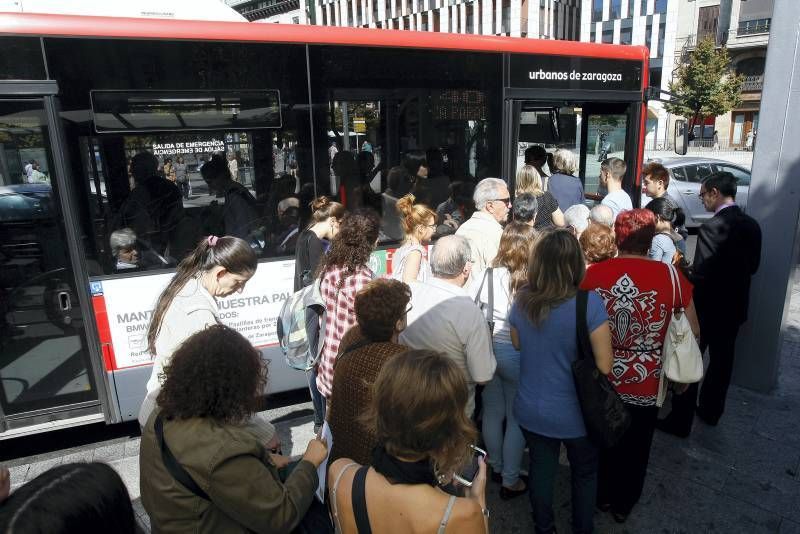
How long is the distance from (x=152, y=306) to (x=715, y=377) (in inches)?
169

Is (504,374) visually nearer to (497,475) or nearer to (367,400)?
(497,475)

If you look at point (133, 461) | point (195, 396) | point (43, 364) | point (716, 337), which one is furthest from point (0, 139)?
point (716, 337)

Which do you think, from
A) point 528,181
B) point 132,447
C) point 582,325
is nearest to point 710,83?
point 528,181

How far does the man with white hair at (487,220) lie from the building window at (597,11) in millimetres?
64426

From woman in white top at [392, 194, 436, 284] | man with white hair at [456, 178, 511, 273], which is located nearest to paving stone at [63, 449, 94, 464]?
woman in white top at [392, 194, 436, 284]

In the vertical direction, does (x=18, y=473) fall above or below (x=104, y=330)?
below

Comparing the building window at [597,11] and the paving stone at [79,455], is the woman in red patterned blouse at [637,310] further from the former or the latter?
the building window at [597,11]

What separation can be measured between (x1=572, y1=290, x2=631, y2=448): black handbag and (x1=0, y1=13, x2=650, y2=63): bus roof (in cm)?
287

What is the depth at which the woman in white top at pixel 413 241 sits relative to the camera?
4.00m

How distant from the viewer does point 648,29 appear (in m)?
56.1

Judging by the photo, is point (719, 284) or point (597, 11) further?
point (597, 11)

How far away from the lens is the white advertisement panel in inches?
158

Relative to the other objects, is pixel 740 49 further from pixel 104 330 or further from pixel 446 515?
pixel 446 515

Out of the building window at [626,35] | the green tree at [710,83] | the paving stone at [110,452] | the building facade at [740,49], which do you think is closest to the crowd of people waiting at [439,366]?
the paving stone at [110,452]
